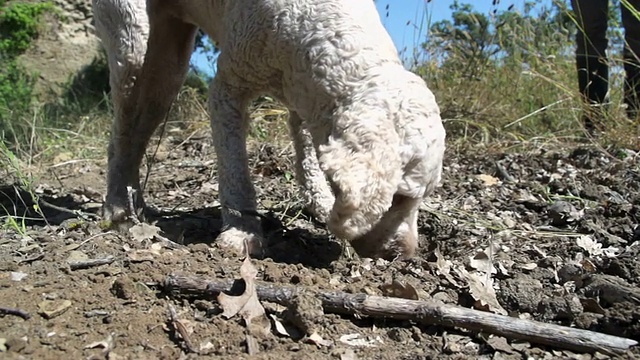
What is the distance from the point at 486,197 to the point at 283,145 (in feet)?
6.26

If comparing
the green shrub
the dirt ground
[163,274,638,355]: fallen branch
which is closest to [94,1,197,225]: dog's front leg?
the dirt ground

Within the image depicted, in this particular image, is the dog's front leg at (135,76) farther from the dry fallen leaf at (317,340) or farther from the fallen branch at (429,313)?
the dry fallen leaf at (317,340)

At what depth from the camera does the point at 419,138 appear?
8.14 feet

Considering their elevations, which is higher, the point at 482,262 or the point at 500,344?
the point at 482,262

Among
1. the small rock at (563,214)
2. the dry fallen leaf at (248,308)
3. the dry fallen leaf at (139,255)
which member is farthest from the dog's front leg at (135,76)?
the small rock at (563,214)

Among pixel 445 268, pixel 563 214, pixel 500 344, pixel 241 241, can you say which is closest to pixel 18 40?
pixel 241 241


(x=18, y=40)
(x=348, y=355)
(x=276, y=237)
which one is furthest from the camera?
(x=18, y=40)

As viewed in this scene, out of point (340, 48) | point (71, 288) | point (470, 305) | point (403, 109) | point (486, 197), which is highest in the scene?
point (340, 48)

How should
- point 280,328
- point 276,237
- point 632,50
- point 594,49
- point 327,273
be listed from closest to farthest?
point 280,328
point 327,273
point 276,237
point 632,50
point 594,49

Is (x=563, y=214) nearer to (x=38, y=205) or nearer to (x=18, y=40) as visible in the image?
(x=38, y=205)

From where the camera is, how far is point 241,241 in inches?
116

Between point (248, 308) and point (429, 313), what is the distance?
21.9 inches

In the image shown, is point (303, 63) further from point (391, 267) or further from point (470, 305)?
point (470, 305)

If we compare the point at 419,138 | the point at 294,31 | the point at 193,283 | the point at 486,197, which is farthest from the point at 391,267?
the point at 486,197
